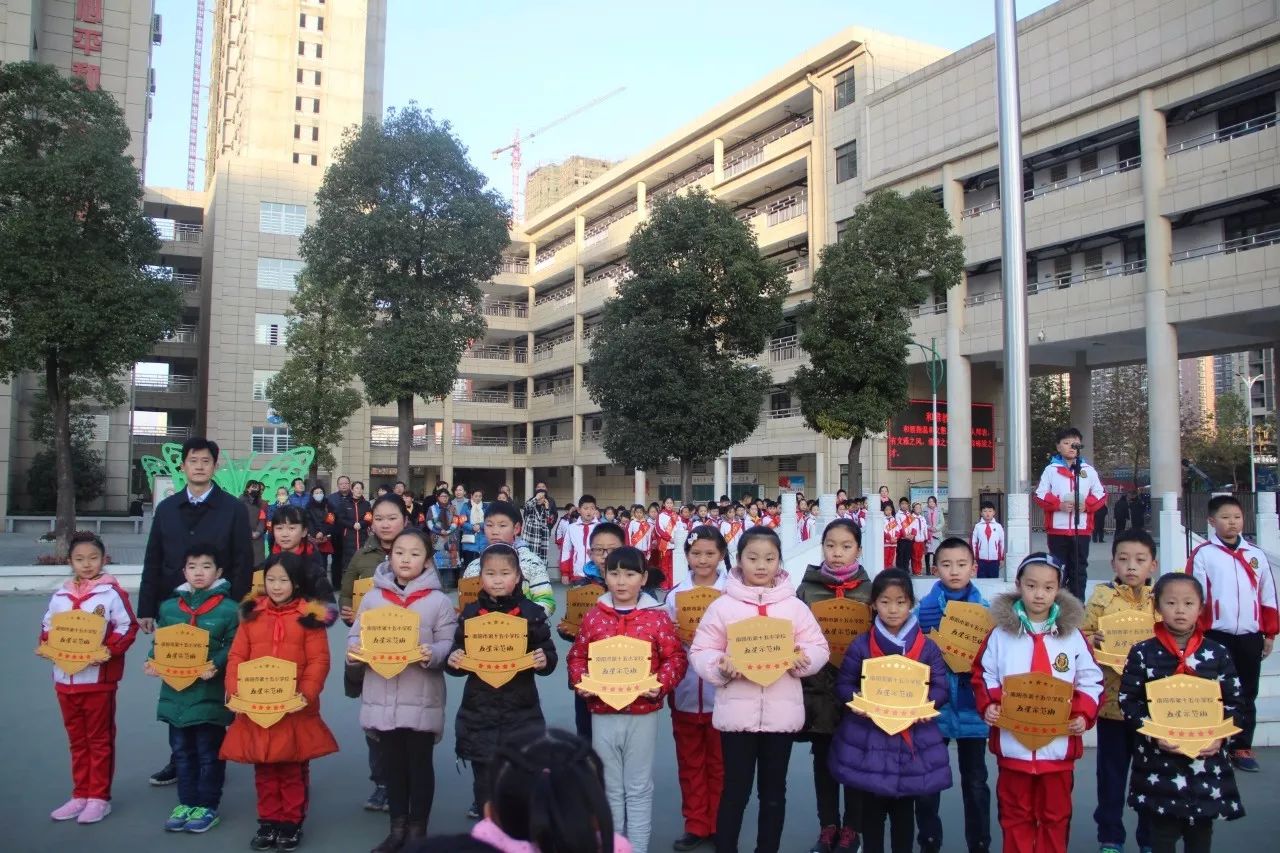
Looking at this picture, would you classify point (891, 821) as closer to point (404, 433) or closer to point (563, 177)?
point (404, 433)

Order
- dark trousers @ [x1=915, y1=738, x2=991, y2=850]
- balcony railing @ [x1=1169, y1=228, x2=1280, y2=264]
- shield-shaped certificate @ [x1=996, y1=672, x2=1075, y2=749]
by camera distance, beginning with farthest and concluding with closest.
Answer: balcony railing @ [x1=1169, y1=228, x2=1280, y2=264] < dark trousers @ [x1=915, y1=738, x2=991, y2=850] < shield-shaped certificate @ [x1=996, y1=672, x2=1075, y2=749]

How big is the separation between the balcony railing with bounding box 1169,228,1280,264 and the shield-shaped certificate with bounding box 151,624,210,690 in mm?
22753

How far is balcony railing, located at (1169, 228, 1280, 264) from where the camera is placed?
21094mm

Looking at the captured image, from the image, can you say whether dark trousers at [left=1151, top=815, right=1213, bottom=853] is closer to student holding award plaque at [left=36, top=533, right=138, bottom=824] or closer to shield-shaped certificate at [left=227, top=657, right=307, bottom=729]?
shield-shaped certificate at [left=227, top=657, right=307, bottom=729]

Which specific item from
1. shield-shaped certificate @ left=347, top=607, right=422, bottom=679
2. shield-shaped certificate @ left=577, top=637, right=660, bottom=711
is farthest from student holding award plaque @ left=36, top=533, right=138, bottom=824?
shield-shaped certificate @ left=577, top=637, right=660, bottom=711

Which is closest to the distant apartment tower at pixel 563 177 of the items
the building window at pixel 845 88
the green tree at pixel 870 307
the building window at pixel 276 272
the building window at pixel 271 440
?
the building window at pixel 276 272

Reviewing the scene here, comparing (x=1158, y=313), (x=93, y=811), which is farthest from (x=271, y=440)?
(x=93, y=811)

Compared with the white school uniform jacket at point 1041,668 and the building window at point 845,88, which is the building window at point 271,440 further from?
the white school uniform jacket at point 1041,668

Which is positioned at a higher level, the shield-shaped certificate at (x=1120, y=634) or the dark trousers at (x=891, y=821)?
the shield-shaped certificate at (x=1120, y=634)

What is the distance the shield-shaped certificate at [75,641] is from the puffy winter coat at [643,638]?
2465mm

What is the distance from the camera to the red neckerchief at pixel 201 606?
16.1ft

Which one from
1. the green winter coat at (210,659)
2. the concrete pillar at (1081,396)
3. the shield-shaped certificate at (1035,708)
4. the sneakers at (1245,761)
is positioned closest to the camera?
the shield-shaped certificate at (1035,708)

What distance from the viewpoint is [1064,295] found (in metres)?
24.6

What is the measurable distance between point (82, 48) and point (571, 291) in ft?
69.1
